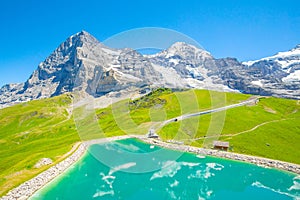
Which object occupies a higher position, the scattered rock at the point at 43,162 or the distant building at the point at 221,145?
the distant building at the point at 221,145

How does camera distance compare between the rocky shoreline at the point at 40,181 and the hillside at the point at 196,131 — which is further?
the rocky shoreline at the point at 40,181

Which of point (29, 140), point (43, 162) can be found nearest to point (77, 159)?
point (43, 162)

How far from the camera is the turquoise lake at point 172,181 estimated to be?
40.5 meters

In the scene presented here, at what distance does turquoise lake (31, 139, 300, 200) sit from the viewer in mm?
40469

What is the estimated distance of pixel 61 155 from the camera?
61.2m

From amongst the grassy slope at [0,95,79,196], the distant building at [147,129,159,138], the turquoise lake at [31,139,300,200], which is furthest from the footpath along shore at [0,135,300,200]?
the grassy slope at [0,95,79,196]

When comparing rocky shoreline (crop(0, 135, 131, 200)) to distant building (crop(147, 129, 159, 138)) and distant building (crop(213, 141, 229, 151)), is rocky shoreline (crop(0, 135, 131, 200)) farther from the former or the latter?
distant building (crop(213, 141, 229, 151))

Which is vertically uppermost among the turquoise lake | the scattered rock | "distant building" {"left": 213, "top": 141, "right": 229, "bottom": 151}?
"distant building" {"left": 213, "top": 141, "right": 229, "bottom": 151}

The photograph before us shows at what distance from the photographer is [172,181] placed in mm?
44781

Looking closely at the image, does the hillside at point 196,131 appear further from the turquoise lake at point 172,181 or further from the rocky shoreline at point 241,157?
the turquoise lake at point 172,181

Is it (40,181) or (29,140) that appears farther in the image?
(29,140)

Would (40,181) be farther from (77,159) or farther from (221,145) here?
(221,145)

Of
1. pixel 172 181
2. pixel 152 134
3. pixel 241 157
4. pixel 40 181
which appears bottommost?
pixel 40 181

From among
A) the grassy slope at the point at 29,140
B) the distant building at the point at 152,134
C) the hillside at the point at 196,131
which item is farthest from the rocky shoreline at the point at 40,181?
the distant building at the point at 152,134
